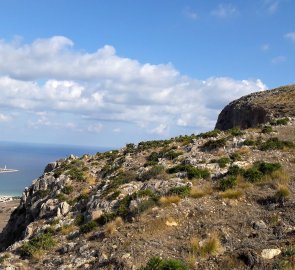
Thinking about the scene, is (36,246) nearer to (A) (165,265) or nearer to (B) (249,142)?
(A) (165,265)

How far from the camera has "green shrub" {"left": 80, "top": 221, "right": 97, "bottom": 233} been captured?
837 inches

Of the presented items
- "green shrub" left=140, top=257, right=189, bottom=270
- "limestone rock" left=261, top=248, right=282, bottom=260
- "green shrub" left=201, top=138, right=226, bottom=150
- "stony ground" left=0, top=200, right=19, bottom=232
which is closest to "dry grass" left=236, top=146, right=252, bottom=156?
"green shrub" left=201, top=138, right=226, bottom=150

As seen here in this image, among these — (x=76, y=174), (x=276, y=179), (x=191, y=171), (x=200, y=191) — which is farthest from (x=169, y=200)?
(x=76, y=174)

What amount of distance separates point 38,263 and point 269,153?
58.6 ft

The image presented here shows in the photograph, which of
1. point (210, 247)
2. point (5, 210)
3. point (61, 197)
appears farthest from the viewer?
Answer: point (5, 210)

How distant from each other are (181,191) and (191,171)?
11.5ft

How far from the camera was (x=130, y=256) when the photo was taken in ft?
54.2

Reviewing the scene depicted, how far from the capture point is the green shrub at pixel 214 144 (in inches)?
1256

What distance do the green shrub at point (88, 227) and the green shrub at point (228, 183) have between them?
7.65 meters

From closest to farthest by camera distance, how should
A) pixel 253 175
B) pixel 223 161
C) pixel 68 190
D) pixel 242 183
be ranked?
pixel 242 183
pixel 253 175
pixel 223 161
pixel 68 190

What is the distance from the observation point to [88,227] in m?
21.4

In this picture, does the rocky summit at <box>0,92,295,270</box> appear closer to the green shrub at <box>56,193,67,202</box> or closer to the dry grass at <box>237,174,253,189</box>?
the dry grass at <box>237,174,253,189</box>

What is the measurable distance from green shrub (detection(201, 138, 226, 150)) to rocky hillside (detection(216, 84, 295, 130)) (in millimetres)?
18756

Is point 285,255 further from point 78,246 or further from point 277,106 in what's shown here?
point 277,106
